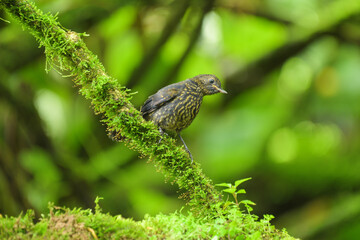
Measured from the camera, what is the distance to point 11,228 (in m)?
1.80

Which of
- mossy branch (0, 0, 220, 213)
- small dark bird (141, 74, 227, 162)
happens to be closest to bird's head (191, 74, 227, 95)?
small dark bird (141, 74, 227, 162)

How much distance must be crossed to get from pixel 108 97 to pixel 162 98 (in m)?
1.19

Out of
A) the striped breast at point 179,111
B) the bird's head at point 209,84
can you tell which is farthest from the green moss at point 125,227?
the bird's head at point 209,84

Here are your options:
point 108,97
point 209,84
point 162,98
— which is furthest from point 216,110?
point 108,97

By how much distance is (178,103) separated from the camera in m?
3.44

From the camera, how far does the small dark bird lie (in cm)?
339

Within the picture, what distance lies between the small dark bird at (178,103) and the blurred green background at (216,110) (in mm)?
1589

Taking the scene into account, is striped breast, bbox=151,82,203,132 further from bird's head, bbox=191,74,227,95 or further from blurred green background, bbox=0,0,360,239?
blurred green background, bbox=0,0,360,239

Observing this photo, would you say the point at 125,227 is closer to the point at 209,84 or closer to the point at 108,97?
the point at 108,97

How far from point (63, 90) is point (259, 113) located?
2421 mm

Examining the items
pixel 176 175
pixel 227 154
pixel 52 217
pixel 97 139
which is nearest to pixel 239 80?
pixel 227 154

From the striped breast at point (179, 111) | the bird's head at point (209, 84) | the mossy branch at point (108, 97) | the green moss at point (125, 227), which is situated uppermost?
the bird's head at point (209, 84)

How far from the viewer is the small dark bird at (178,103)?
11.1 ft

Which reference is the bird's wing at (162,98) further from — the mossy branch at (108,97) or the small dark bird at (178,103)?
the mossy branch at (108,97)
